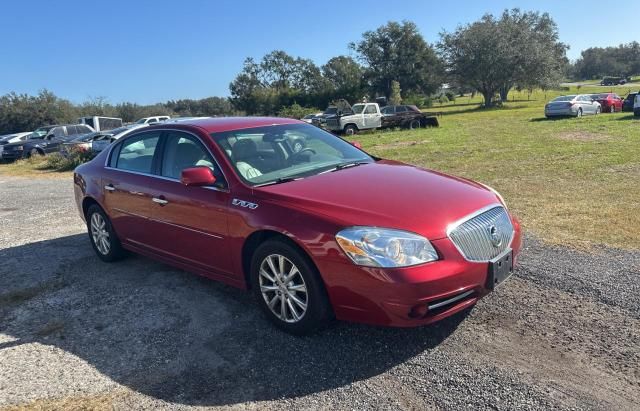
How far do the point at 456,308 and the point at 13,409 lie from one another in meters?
2.87

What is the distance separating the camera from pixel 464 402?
2887 millimetres

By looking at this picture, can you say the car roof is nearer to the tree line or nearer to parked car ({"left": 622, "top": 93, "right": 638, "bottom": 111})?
parked car ({"left": 622, "top": 93, "right": 638, "bottom": 111})

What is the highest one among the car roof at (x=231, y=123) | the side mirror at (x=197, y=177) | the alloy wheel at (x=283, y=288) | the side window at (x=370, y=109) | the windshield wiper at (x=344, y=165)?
the side window at (x=370, y=109)

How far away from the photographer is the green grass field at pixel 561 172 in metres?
6.16

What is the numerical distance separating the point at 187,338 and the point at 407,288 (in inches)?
71.1

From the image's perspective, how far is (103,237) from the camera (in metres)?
5.88

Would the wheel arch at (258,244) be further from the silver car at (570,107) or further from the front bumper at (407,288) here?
the silver car at (570,107)

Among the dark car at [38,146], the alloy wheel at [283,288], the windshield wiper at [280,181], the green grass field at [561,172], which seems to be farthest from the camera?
the dark car at [38,146]

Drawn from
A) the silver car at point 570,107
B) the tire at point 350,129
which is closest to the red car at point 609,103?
the silver car at point 570,107

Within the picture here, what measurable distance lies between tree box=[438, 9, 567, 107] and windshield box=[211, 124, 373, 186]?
5009 cm

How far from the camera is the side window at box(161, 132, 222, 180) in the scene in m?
4.51

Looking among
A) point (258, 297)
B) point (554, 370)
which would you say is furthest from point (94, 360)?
point (554, 370)

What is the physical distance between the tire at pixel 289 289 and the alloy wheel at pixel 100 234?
264cm

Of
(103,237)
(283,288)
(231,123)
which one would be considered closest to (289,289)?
(283,288)
